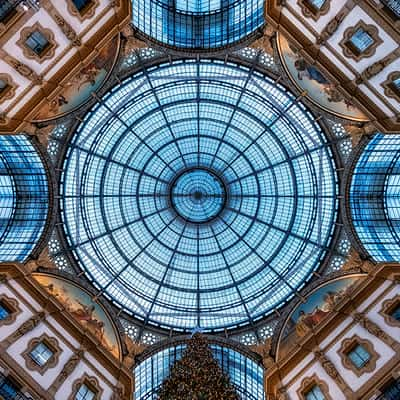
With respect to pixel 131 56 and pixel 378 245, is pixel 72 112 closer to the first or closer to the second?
pixel 131 56

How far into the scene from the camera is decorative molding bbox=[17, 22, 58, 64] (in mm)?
17438

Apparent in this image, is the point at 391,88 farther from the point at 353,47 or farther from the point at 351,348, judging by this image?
the point at 351,348

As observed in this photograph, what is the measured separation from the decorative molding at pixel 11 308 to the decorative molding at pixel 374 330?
722 inches

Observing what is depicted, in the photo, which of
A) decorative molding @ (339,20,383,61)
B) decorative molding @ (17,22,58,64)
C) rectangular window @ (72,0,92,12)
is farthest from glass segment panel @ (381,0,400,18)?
decorative molding @ (17,22,58,64)

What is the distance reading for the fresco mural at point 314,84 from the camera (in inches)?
869

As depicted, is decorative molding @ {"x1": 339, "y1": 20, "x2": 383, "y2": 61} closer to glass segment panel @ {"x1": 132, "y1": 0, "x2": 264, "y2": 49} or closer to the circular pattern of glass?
glass segment panel @ {"x1": 132, "y1": 0, "x2": 264, "y2": 49}

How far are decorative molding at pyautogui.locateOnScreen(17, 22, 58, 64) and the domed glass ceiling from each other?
7.15 meters

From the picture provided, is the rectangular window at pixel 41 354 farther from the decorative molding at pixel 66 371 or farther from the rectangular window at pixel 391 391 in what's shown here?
the rectangular window at pixel 391 391

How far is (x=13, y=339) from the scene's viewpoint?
67.2 ft

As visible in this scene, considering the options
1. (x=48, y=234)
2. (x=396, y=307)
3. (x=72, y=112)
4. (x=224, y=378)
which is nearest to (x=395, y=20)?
(x=396, y=307)

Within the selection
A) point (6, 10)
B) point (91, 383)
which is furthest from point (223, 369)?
point (6, 10)

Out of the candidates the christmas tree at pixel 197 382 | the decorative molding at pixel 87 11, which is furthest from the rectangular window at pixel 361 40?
the christmas tree at pixel 197 382

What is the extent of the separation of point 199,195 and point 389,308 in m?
16.2

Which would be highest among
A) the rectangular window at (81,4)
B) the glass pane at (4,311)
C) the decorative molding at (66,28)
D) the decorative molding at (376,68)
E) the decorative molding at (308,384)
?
the rectangular window at (81,4)
